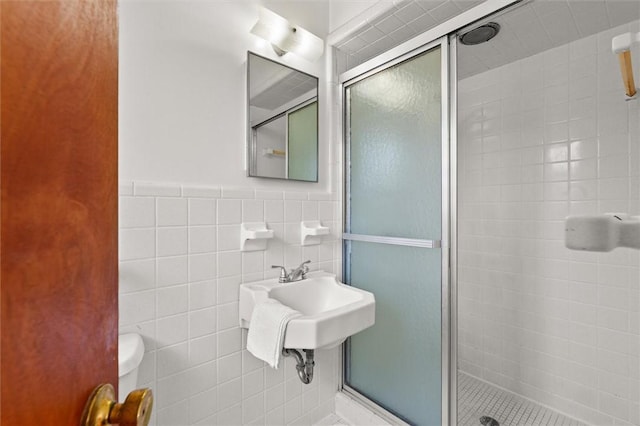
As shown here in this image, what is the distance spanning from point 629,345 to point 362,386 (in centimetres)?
142

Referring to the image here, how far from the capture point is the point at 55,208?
0.24 meters

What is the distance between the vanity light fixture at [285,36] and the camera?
138cm

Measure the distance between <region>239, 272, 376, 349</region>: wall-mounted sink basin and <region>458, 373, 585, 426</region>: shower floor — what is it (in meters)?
1.06

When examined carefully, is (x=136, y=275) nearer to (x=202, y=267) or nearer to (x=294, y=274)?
(x=202, y=267)

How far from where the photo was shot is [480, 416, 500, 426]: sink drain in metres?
1.75

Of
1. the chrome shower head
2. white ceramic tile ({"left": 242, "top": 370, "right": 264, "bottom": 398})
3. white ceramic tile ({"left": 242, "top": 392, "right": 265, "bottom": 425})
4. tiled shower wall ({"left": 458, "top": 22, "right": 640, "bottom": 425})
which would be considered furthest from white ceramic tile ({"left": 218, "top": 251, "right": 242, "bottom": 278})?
tiled shower wall ({"left": 458, "top": 22, "right": 640, "bottom": 425})

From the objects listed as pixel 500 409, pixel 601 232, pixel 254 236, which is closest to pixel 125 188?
pixel 254 236

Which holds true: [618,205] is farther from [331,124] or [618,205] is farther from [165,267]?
[165,267]

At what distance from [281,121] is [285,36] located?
39cm

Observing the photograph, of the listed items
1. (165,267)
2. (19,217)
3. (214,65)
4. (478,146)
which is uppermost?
(214,65)

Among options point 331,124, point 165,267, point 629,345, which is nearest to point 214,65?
point 331,124

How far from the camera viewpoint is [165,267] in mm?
1159

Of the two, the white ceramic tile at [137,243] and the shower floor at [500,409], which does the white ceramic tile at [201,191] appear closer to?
the white ceramic tile at [137,243]

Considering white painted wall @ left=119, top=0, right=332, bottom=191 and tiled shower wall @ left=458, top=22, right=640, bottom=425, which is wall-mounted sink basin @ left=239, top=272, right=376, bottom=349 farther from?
tiled shower wall @ left=458, top=22, right=640, bottom=425
